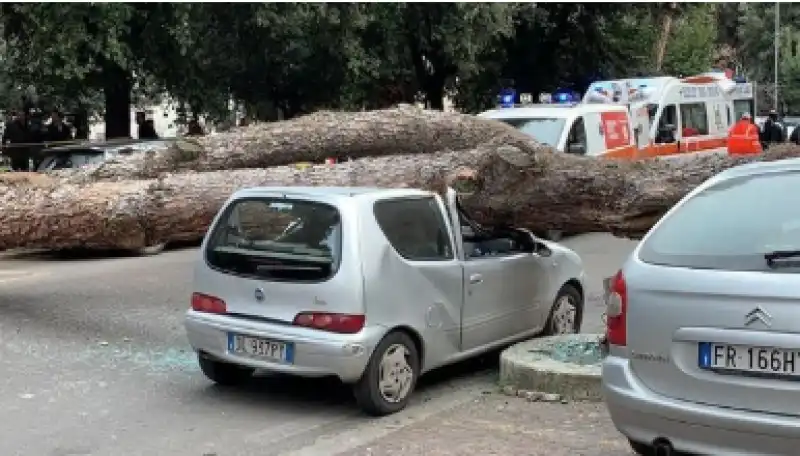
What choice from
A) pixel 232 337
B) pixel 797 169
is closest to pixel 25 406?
pixel 232 337

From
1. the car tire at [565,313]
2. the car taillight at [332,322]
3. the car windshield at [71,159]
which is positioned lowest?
the car tire at [565,313]

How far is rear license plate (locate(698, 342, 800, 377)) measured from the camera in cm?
406

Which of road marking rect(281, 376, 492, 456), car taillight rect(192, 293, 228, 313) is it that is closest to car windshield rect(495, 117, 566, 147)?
road marking rect(281, 376, 492, 456)

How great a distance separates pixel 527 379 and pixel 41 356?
13.0ft

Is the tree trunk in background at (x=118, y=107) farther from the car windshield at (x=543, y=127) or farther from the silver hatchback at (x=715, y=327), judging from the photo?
the silver hatchback at (x=715, y=327)

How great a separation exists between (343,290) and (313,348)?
40 centimetres

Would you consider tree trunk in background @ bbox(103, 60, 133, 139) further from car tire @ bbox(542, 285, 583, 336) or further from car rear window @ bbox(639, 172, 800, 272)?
car rear window @ bbox(639, 172, 800, 272)

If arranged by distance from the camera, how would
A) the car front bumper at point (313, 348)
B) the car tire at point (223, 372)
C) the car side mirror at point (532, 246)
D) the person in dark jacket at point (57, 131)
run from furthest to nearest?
the person in dark jacket at point (57, 131), the car side mirror at point (532, 246), the car tire at point (223, 372), the car front bumper at point (313, 348)

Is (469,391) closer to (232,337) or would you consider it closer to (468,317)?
(468,317)

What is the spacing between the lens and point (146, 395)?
7.18 meters

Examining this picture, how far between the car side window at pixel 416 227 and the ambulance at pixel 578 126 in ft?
27.6

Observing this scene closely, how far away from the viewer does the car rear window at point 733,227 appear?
4.34 metres

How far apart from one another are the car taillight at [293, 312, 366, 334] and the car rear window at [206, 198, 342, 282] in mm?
228

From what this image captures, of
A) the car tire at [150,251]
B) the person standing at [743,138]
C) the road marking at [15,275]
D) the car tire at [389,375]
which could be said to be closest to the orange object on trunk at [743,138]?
the person standing at [743,138]
